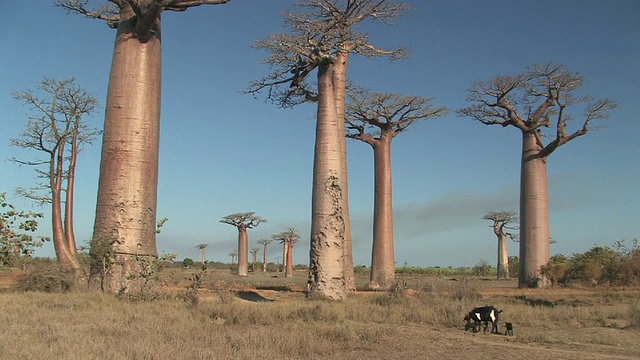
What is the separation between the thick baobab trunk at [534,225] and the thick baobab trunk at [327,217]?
9.04m

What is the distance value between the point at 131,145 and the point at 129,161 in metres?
0.26

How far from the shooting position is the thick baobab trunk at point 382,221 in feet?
63.7

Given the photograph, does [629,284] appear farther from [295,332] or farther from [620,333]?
[295,332]

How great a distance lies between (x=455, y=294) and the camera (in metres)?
11.7

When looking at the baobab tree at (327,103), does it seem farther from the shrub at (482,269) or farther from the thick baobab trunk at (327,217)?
the shrub at (482,269)

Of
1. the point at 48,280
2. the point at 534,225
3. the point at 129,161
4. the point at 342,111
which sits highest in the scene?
the point at 342,111

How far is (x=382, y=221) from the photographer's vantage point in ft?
64.7

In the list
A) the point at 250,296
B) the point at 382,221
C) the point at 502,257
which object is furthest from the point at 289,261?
the point at 250,296

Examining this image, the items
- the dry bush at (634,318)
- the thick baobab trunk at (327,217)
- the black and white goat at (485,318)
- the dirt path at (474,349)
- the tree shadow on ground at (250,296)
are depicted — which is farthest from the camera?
the tree shadow on ground at (250,296)

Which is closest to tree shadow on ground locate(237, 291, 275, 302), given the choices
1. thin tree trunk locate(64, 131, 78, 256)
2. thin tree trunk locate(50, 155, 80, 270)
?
thin tree trunk locate(50, 155, 80, 270)

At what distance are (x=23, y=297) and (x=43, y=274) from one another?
1.74 m

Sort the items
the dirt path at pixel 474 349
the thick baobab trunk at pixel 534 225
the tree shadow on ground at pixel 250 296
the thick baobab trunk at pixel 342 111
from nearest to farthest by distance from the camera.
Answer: the dirt path at pixel 474 349
the tree shadow on ground at pixel 250 296
the thick baobab trunk at pixel 342 111
the thick baobab trunk at pixel 534 225

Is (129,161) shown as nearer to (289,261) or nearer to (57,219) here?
(57,219)

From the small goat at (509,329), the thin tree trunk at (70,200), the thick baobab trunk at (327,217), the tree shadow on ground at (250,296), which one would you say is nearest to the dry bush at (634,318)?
the small goat at (509,329)
